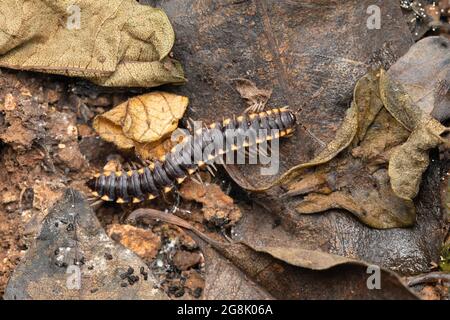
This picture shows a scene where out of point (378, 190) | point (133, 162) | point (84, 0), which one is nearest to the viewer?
point (378, 190)

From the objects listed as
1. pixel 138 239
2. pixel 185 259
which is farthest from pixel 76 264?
pixel 185 259

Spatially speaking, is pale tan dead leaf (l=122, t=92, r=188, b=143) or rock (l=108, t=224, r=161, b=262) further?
pale tan dead leaf (l=122, t=92, r=188, b=143)

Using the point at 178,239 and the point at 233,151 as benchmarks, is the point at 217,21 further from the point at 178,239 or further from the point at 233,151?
the point at 178,239

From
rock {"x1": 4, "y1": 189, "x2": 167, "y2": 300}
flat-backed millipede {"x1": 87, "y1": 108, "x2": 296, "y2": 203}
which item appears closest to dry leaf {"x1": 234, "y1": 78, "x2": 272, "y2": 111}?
flat-backed millipede {"x1": 87, "y1": 108, "x2": 296, "y2": 203}

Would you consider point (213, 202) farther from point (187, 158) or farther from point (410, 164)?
point (410, 164)

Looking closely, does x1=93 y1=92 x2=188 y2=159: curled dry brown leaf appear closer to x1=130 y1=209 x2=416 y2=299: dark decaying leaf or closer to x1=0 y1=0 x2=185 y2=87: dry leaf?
x1=0 y1=0 x2=185 y2=87: dry leaf

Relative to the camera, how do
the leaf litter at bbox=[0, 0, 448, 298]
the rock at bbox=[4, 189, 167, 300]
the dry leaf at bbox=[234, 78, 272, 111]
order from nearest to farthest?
the leaf litter at bbox=[0, 0, 448, 298] < the rock at bbox=[4, 189, 167, 300] < the dry leaf at bbox=[234, 78, 272, 111]

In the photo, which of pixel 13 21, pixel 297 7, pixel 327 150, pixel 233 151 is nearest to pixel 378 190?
pixel 327 150
